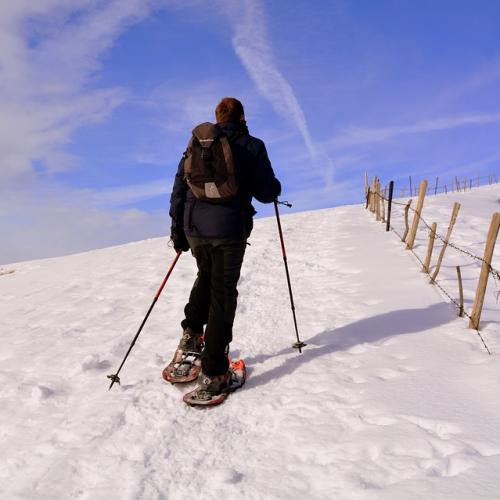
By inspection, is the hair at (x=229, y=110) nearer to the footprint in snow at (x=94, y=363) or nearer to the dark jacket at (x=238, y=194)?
the dark jacket at (x=238, y=194)

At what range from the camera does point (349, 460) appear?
2602 mm

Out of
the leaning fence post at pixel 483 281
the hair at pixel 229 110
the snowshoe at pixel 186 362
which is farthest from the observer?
the leaning fence post at pixel 483 281

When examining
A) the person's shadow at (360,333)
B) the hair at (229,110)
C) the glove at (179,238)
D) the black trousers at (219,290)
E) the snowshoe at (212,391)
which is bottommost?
the person's shadow at (360,333)

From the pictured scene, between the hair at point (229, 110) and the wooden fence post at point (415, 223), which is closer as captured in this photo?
the hair at point (229, 110)

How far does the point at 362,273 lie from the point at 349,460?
19.3 ft

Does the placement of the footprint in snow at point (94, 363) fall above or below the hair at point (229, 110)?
below

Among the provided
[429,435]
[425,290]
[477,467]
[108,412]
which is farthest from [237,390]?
[425,290]

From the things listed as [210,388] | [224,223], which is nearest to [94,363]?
[210,388]

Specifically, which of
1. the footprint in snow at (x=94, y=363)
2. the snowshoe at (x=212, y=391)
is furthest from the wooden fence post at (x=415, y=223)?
the footprint in snow at (x=94, y=363)

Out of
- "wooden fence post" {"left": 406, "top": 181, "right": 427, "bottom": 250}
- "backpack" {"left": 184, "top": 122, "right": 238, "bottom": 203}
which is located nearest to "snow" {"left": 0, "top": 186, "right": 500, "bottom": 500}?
"backpack" {"left": 184, "top": 122, "right": 238, "bottom": 203}

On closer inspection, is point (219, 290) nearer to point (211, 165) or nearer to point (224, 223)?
point (224, 223)

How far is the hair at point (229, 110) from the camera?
3576 millimetres

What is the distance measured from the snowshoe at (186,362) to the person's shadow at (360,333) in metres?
0.55

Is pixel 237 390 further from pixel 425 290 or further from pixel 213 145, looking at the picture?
pixel 425 290
